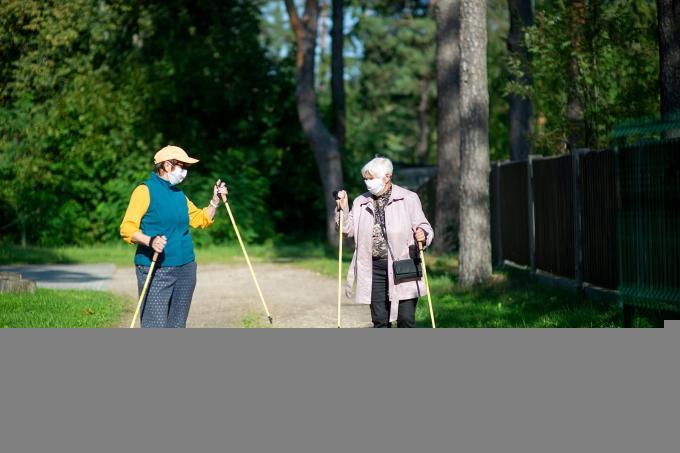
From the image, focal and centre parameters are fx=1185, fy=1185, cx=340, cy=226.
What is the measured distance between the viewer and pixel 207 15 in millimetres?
29875

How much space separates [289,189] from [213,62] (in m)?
3.56

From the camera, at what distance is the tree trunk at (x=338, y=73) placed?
2825 centimetres

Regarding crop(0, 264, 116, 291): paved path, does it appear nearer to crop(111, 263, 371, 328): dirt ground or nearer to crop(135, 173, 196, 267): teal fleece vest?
crop(111, 263, 371, 328): dirt ground

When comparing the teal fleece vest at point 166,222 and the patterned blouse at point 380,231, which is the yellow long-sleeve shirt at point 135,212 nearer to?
the teal fleece vest at point 166,222

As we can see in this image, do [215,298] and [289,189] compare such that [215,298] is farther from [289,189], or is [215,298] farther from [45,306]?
[289,189]

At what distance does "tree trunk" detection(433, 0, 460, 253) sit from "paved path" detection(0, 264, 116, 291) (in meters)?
5.96

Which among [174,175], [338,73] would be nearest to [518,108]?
[338,73]

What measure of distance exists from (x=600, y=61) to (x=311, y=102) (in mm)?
9726

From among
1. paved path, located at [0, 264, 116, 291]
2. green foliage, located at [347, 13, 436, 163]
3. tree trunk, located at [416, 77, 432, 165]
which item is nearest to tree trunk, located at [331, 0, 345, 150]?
paved path, located at [0, 264, 116, 291]

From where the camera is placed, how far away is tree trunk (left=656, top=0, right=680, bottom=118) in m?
11.8

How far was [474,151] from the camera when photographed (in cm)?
1647

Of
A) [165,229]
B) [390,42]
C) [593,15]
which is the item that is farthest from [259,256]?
[390,42]

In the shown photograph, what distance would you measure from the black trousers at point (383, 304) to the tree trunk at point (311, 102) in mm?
15979

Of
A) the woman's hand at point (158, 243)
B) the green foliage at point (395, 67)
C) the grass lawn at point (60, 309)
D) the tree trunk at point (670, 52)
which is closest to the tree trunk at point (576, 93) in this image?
the tree trunk at point (670, 52)
